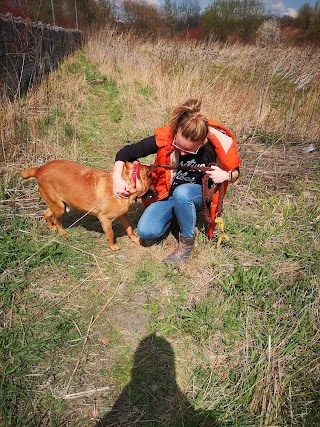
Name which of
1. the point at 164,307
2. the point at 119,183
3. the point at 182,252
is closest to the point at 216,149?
the point at 119,183

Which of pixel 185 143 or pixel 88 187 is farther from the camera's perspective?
pixel 88 187

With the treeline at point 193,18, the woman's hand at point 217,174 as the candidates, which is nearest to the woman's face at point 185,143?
the woman's hand at point 217,174

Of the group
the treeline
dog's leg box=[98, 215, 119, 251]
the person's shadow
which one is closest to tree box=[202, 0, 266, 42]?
the treeline

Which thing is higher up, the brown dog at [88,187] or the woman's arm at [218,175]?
the woman's arm at [218,175]

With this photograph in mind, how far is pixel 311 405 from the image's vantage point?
1.72 metres

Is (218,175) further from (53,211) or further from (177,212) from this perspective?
(53,211)

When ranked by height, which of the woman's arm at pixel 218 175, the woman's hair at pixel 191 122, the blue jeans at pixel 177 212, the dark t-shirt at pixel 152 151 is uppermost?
the woman's hair at pixel 191 122

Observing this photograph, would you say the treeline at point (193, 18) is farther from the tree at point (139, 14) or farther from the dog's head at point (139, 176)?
the dog's head at point (139, 176)

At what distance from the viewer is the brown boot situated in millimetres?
2900

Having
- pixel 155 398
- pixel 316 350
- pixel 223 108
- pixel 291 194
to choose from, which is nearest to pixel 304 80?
pixel 223 108

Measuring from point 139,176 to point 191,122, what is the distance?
79 centimetres

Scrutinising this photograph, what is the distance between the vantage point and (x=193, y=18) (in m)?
11.0

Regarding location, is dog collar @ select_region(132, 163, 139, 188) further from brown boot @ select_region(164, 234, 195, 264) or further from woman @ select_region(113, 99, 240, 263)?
brown boot @ select_region(164, 234, 195, 264)

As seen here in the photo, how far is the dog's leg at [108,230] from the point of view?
9.71ft
